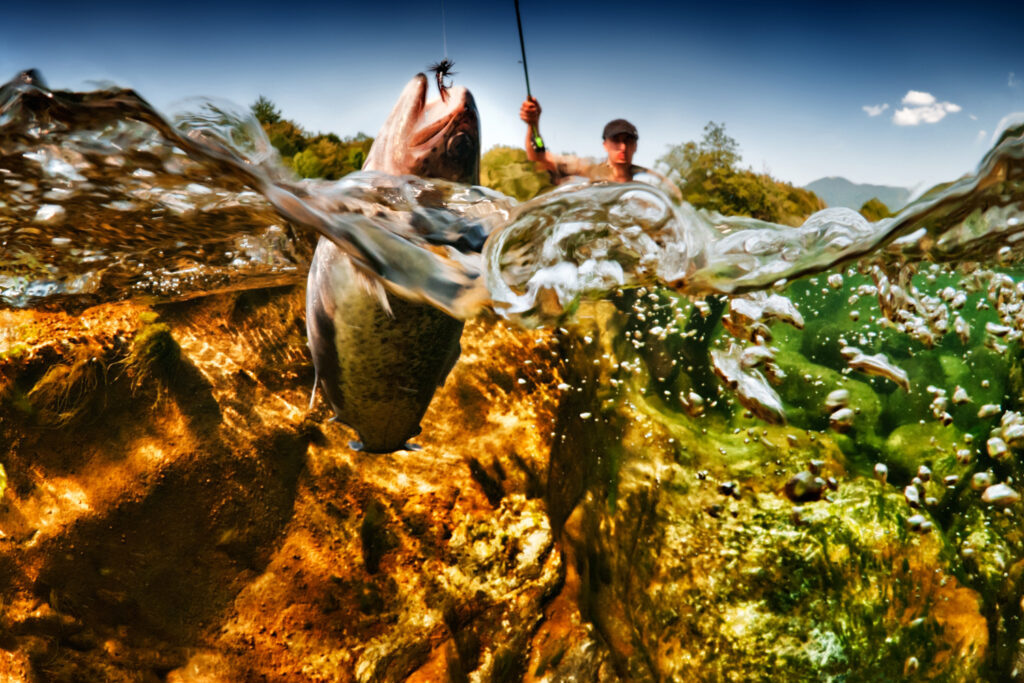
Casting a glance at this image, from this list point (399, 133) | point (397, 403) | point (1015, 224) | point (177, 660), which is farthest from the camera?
point (177, 660)

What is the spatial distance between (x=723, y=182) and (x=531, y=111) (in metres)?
2.25

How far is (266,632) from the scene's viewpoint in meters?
4.57

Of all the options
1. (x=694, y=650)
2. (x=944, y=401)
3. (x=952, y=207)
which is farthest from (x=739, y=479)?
(x=952, y=207)

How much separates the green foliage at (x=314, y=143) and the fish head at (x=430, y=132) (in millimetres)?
2230

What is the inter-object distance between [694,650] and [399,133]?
4.58 meters

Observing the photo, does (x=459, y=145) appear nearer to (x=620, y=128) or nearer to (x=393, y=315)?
(x=393, y=315)

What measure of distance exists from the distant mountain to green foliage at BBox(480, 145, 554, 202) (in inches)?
81.7

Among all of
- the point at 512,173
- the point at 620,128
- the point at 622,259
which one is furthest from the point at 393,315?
the point at 512,173

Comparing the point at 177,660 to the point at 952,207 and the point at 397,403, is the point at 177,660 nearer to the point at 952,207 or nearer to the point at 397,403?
the point at 397,403

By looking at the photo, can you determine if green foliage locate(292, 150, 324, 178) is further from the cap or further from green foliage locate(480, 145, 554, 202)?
the cap

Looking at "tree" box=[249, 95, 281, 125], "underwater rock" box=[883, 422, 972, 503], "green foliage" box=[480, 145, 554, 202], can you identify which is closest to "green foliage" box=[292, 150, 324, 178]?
"tree" box=[249, 95, 281, 125]

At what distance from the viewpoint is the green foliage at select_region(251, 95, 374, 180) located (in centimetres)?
490

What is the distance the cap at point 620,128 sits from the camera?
3.97 metres

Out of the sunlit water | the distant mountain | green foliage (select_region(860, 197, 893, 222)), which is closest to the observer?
the sunlit water
